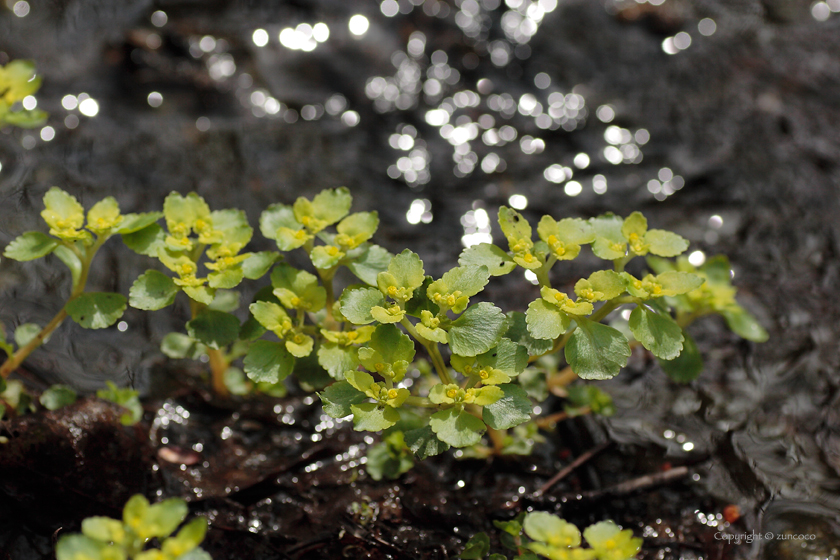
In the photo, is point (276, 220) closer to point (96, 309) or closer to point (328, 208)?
point (328, 208)

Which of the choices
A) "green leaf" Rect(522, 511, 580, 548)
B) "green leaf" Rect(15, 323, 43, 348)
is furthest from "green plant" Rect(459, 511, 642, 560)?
"green leaf" Rect(15, 323, 43, 348)

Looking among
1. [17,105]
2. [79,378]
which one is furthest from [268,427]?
[17,105]

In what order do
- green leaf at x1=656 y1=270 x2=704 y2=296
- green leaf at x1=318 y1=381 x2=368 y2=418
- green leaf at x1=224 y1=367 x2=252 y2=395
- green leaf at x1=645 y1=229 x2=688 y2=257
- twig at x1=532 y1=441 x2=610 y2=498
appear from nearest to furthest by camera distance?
1. green leaf at x1=318 y1=381 x2=368 y2=418
2. green leaf at x1=656 y1=270 x2=704 y2=296
3. green leaf at x1=645 y1=229 x2=688 y2=257
4. twig at x1=532 y1=441 x2=610 y2=498
5. green leaf at x1=224 y1=367 x2=252 y2=395

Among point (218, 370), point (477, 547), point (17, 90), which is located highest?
point (17, 90)

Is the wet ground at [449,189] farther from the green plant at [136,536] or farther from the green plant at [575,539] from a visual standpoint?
the green plant at [136,536]

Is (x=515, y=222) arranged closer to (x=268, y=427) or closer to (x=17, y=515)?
(x=268, y=427)

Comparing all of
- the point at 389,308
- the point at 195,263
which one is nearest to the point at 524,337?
the point at 389,308

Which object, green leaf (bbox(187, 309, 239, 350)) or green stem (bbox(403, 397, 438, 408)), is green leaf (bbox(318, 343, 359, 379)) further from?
green leaf (bbox(187, 309, 239, 350))
